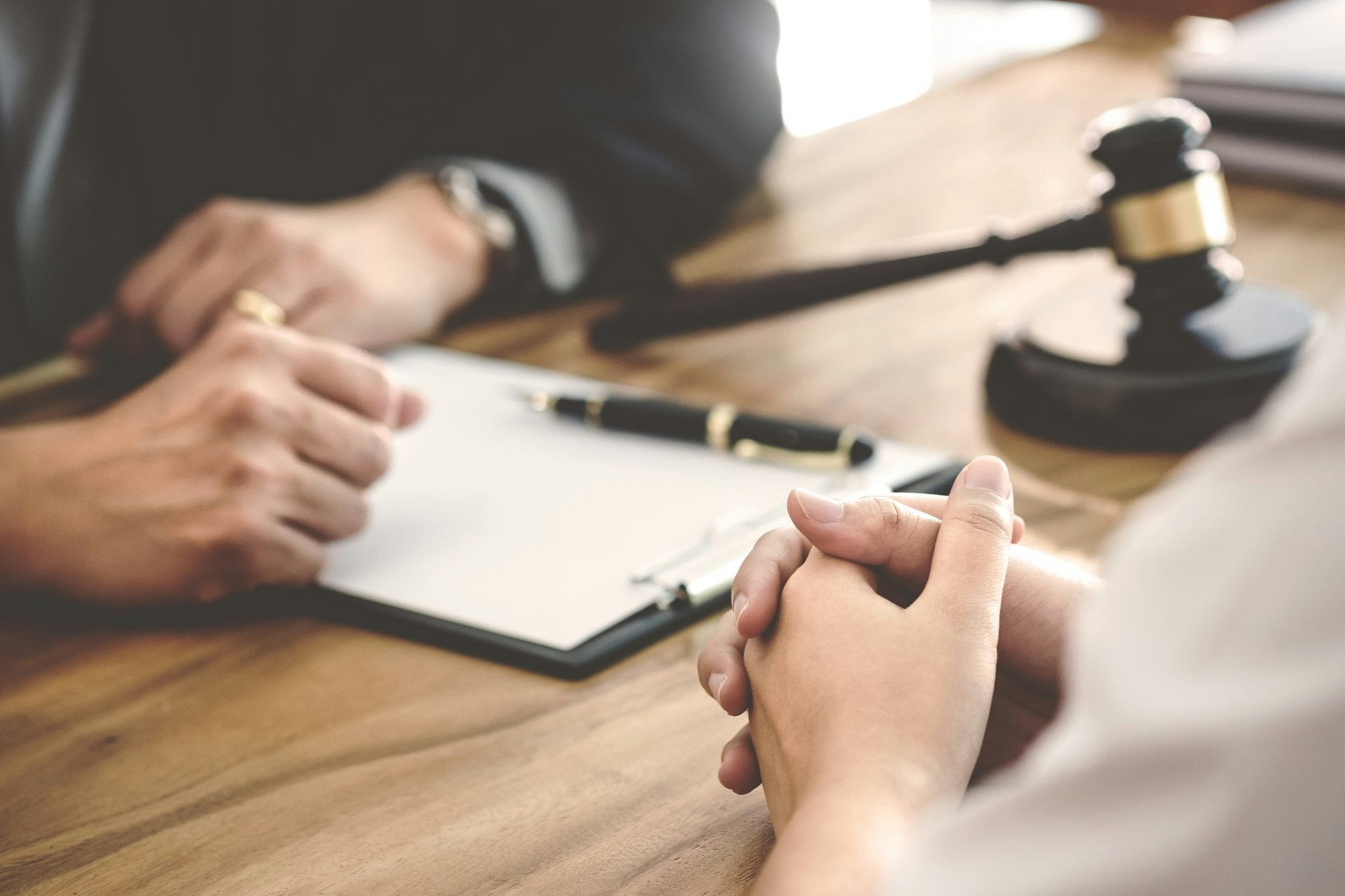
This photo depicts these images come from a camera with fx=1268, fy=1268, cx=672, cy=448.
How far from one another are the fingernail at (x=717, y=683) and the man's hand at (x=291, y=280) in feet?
1.93

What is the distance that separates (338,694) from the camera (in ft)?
1.87

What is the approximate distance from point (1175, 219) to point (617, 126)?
0.58 meters

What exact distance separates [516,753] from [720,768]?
9 centimetres

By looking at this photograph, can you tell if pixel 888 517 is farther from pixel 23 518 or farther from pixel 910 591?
pixel 23 518

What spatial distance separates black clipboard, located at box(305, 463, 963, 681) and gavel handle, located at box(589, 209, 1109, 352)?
320mm

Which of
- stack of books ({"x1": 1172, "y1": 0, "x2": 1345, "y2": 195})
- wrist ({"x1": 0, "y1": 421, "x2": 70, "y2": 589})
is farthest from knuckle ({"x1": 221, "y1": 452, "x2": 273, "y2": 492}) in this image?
stack of books ({"x1": 1172, "y1": 0, "x2": 1345, "y2": 195})

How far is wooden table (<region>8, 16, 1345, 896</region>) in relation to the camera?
46cm

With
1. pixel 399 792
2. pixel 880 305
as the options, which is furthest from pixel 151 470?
pixel 880 305

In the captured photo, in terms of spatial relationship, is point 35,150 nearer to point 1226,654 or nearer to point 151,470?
point 151,470

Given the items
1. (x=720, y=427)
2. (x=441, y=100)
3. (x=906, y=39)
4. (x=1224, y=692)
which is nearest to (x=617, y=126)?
(x=441, y=100)

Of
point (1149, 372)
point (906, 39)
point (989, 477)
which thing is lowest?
point (906, 39)

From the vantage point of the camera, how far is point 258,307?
0.96 meters

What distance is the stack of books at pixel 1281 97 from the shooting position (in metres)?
1.01

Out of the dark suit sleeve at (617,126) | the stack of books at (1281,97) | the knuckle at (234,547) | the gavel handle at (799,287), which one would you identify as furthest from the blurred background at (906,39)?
the knuckle at (234,547)
